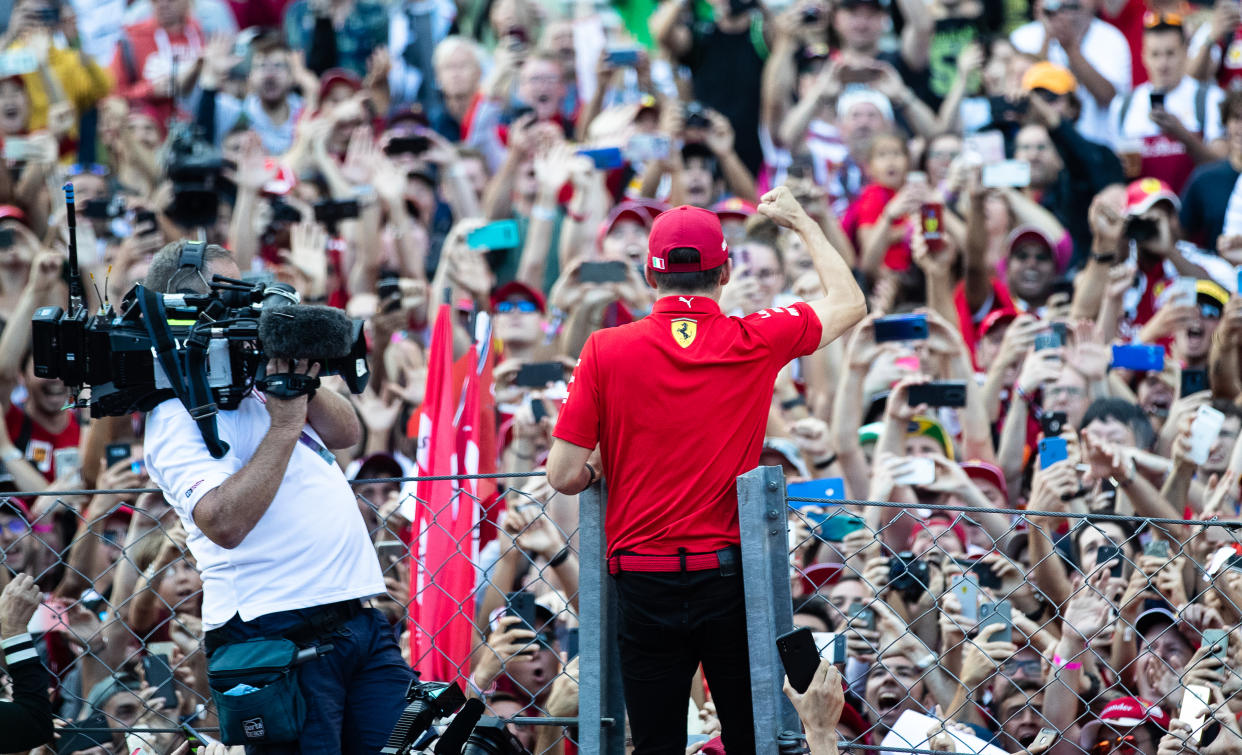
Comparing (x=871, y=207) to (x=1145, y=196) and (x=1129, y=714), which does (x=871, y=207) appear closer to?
(x=1145, y=196)

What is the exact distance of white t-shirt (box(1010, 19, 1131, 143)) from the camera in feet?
30.3

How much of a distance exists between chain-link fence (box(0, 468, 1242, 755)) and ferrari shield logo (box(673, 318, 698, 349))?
0.37 metres

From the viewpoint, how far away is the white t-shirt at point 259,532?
3.46 meters

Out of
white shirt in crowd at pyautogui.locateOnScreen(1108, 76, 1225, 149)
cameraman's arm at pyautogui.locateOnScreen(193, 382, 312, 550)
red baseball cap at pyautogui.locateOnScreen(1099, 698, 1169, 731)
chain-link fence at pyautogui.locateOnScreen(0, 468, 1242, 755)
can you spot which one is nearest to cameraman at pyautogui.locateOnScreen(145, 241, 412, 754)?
cameraman's arm at pyautogui.locateOnScreen(193, 382, 312, 550)

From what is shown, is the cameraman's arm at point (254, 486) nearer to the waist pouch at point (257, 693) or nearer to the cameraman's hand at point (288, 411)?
the cameraman's hand at point (288, 411)

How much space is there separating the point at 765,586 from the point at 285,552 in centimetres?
114

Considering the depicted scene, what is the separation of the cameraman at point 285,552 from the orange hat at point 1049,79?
6269mm

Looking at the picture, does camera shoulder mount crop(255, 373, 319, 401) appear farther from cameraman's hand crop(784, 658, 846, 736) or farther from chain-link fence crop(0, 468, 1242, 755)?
cameraman's hand crop(784, 658, 846, 736)

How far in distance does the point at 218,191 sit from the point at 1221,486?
5628 mm

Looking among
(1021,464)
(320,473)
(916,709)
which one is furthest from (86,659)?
(1021,464)

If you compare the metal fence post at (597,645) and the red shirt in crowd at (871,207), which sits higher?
the red shirt in crowd at (871,207)

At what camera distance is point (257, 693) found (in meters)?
3.32

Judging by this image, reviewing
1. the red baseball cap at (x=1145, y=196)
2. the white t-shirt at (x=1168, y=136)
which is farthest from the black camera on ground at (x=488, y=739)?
the white t-shirt at (x=1168, y=136)

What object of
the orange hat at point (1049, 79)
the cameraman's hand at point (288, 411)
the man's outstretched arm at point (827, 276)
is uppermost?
the orange hat at point (1049, 79)
